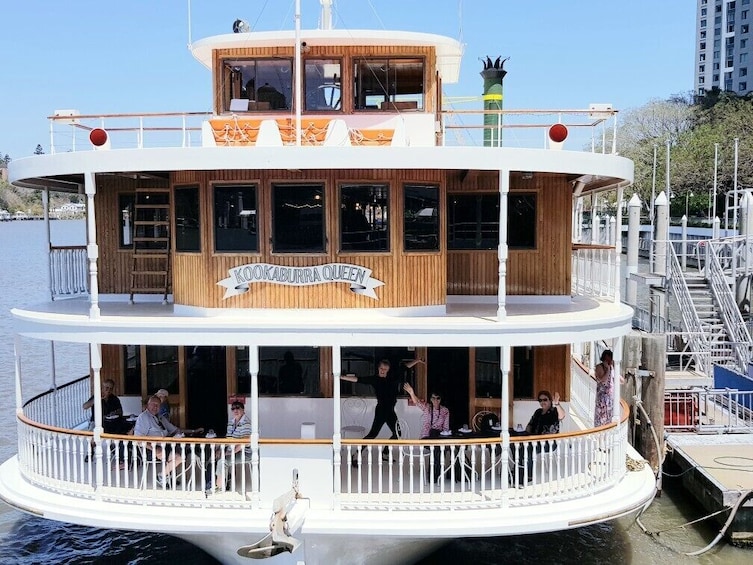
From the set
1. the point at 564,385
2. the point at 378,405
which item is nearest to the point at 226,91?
the point at 378,405

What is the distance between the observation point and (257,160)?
997cm

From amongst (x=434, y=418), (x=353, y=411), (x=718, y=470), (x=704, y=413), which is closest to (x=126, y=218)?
(x=353, y=411)

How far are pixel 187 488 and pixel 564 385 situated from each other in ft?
21.1

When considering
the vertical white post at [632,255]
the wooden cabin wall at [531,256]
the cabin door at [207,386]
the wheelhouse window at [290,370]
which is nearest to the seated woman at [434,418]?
the wheelhouse window at [290,370]

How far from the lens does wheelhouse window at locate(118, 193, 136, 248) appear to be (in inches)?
539

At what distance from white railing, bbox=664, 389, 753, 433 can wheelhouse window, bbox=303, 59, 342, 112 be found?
1064cm

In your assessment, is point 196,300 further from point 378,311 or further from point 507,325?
point 507,325

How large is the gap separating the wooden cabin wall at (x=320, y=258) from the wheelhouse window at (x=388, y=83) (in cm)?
198

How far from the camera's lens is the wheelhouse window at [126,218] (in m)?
13.7

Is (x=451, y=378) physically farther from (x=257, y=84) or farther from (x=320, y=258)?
(x=257, y=84)

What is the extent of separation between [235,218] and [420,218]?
2.74 metres

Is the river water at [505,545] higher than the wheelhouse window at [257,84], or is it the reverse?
the wheelhouse window at [257,84]

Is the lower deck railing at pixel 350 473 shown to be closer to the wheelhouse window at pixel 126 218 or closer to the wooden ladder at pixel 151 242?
the wooden ladder at pixel 151 242

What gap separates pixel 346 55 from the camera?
1247 centimetres
